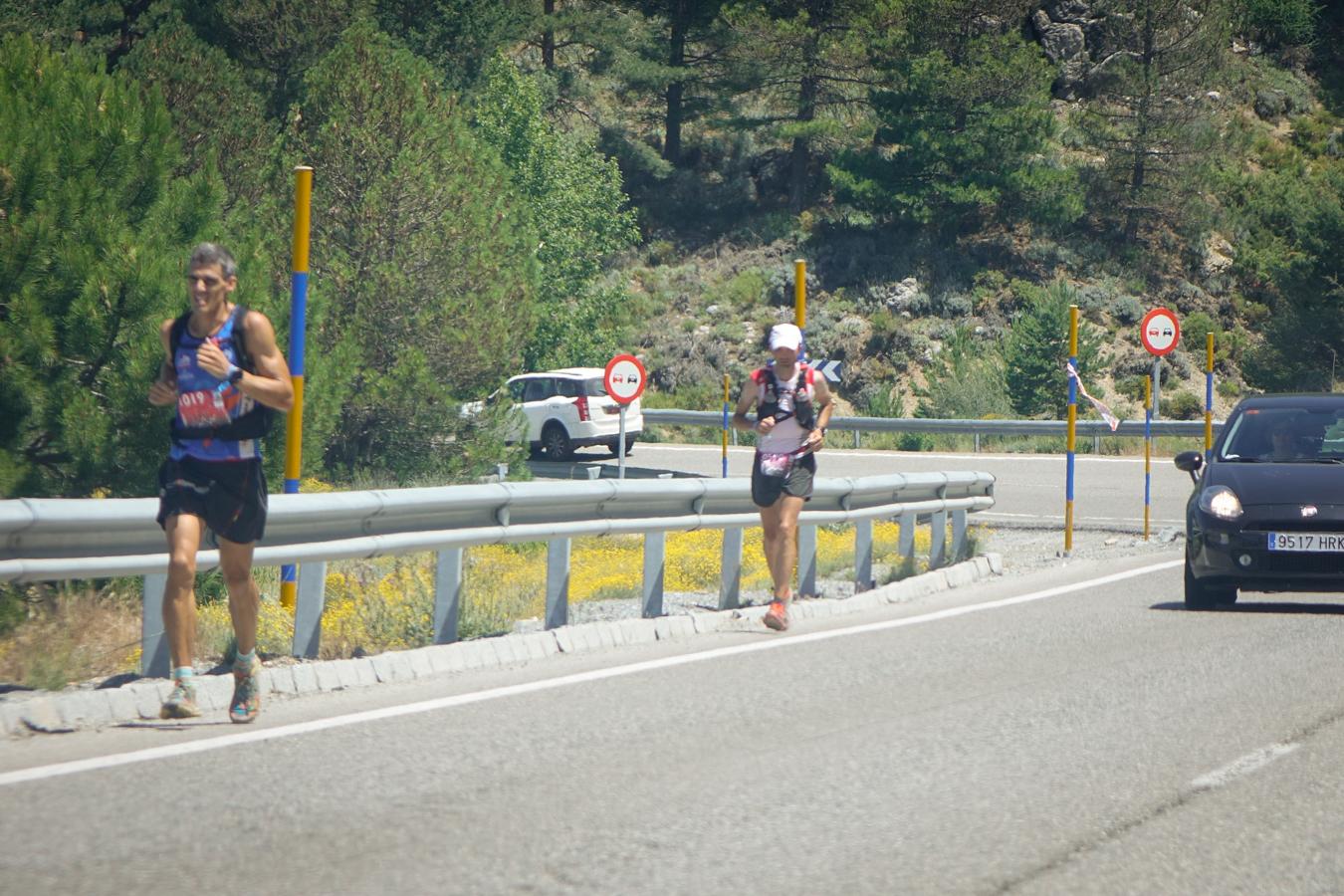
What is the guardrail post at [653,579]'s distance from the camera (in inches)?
428

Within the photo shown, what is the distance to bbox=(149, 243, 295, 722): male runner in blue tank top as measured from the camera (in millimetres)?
6902

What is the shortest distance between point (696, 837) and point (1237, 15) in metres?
75.0

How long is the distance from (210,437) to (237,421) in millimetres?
126

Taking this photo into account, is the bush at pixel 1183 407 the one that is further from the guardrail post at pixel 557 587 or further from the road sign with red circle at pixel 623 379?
the guardrail post at pixel 557 587

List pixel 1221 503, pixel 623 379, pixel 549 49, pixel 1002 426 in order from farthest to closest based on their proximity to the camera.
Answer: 1. pixel 549 49
2. pixel 1002 426
3. pixel 623 379
4. pixel 1221 503

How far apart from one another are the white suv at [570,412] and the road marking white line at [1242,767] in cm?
2784

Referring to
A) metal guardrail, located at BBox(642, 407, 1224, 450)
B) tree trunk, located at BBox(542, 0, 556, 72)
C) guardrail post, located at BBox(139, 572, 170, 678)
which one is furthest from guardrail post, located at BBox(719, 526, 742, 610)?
tree trunk, located at BBox(542, 0, 556, 72)

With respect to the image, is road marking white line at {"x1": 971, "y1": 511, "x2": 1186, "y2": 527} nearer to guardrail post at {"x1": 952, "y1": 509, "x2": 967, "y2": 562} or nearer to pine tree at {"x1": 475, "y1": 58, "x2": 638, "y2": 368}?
guardrail post at {"x1": 952, "y1": 509, "x2": 967, "y2": 562}

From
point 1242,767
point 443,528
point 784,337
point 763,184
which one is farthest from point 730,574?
point 763,184

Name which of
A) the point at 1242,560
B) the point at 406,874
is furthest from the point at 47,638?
the point at 1242,560

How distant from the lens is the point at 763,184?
64.2 metres

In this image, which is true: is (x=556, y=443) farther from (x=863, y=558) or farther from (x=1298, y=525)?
(x=1298, y=525)

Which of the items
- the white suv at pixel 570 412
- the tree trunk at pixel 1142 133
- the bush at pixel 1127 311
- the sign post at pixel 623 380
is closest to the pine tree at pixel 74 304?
the sign post at pixel 623 380

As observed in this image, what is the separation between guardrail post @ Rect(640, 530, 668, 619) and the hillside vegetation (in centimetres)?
827
